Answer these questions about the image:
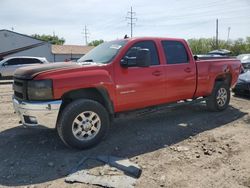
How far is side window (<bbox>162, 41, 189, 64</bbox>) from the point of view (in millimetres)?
6070

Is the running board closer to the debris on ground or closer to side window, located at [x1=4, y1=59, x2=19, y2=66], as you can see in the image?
the debris on ground

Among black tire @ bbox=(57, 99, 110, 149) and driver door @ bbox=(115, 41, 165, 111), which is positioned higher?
driver door @ bbox=(115, 41, 165, 111)

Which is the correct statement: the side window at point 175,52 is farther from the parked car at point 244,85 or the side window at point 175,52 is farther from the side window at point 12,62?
the side window at point 12,62

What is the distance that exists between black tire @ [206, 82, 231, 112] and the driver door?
1.94m

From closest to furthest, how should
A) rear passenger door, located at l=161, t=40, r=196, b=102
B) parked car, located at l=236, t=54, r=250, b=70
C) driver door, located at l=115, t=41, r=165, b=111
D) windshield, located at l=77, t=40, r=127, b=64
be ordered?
1. driver door, located at l=115, t=41, r=165, b=111
2. windshield, located at l=77, t=40, r=127, b=64
3. rear passenger door, located at l=161, t=40, r=196, b=102
4. parked car, located at l=236, t=54, r=250, b=70

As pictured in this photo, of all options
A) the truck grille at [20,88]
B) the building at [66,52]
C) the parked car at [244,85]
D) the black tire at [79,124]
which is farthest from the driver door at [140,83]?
the building at [66,52]

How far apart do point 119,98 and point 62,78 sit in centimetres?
118

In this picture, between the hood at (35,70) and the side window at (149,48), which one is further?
the side window at (149,48)

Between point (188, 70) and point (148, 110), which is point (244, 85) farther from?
point (148, 110)

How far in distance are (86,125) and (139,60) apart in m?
1.46

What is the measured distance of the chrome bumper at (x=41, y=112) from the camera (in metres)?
4.38

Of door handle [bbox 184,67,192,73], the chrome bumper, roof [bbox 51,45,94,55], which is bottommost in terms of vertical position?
the chrome bumper

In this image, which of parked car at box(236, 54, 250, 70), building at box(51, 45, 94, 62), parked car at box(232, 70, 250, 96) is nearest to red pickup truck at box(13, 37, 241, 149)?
parked car at box(232, 70, 250, 96)

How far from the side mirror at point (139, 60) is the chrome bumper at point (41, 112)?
1415mm
